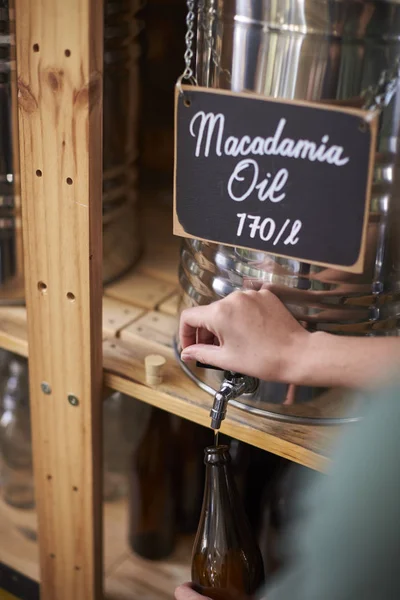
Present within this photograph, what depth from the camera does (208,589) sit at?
0.93 meters

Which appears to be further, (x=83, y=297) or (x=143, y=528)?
(x=143, y=528)

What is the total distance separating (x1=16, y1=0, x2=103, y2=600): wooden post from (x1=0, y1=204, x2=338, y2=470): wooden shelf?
0.19 ft

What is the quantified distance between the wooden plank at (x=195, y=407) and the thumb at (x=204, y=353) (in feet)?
0.22

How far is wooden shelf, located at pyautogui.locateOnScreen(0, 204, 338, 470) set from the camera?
0.80 meters

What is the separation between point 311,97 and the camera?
2.24 ft

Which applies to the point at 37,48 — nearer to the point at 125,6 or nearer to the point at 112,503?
the point at 125,6

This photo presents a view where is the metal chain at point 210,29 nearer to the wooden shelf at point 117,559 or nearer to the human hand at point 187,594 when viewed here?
the human hand at point 187,594

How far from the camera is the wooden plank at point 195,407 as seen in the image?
0.79 metres

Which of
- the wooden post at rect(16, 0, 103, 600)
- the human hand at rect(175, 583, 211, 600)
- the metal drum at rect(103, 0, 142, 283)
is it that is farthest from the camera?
the metal drum at rect(103, 0, 142, 283)

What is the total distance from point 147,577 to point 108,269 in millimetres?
496

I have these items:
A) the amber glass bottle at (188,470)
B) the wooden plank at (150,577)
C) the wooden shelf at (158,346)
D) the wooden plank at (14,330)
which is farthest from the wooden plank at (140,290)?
the wooden plank at (150,577)

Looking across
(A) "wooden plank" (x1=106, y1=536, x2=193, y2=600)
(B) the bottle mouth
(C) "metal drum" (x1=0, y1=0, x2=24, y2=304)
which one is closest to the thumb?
(B) the bottle mouth

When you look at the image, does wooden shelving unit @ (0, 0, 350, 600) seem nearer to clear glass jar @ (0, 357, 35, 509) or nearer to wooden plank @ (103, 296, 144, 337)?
wooden plank @ (103, 296, 144, 337)

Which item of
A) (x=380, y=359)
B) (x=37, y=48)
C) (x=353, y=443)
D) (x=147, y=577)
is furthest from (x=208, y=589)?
(x=37, y=48)
